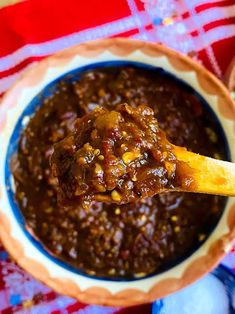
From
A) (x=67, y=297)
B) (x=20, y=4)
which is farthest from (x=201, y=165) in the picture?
(x=20, y=4)

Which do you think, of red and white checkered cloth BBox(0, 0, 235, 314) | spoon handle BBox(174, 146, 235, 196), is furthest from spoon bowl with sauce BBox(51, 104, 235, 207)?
red and white checkered cloth BBox(0, 0, 235, 314)

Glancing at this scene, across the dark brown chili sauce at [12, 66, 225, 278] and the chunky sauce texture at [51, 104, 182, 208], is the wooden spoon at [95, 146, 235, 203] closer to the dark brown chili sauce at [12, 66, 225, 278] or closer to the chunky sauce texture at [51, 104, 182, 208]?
the chunky sauce texture at [51, 104, 182, 208]

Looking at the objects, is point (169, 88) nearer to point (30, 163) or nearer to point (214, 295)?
point (30, 163)

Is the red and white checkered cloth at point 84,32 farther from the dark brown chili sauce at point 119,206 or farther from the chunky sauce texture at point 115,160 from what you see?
the chunky sauce texture at point 115,160

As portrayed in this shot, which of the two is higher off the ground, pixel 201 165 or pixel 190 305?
pixel 201 165

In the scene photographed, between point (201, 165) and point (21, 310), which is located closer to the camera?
point (201, 165)

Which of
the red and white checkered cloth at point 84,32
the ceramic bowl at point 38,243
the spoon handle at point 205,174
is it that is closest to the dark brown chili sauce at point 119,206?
the ceramic bowl at point 38,243

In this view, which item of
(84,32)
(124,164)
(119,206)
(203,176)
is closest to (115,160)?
(124,164)
